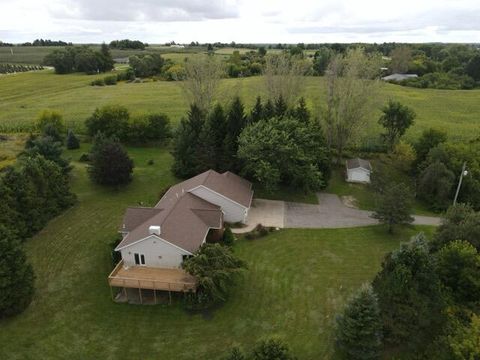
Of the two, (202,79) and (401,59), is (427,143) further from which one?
(401,59)

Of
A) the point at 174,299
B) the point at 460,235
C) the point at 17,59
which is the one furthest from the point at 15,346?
the point at 17,59

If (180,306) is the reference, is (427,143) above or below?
above

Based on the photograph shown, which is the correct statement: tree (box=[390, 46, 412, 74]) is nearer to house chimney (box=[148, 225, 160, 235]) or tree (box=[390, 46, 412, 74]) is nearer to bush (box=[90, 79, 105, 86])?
bush (box=[90, 79, 105, 86])

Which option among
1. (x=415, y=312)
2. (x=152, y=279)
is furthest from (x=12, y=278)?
(x=415, y=312)

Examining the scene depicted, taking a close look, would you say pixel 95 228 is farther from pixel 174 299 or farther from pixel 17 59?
pixel 17 59

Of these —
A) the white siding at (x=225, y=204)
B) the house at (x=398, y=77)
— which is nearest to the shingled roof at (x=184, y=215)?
the white siding at (x=225, y=204)
